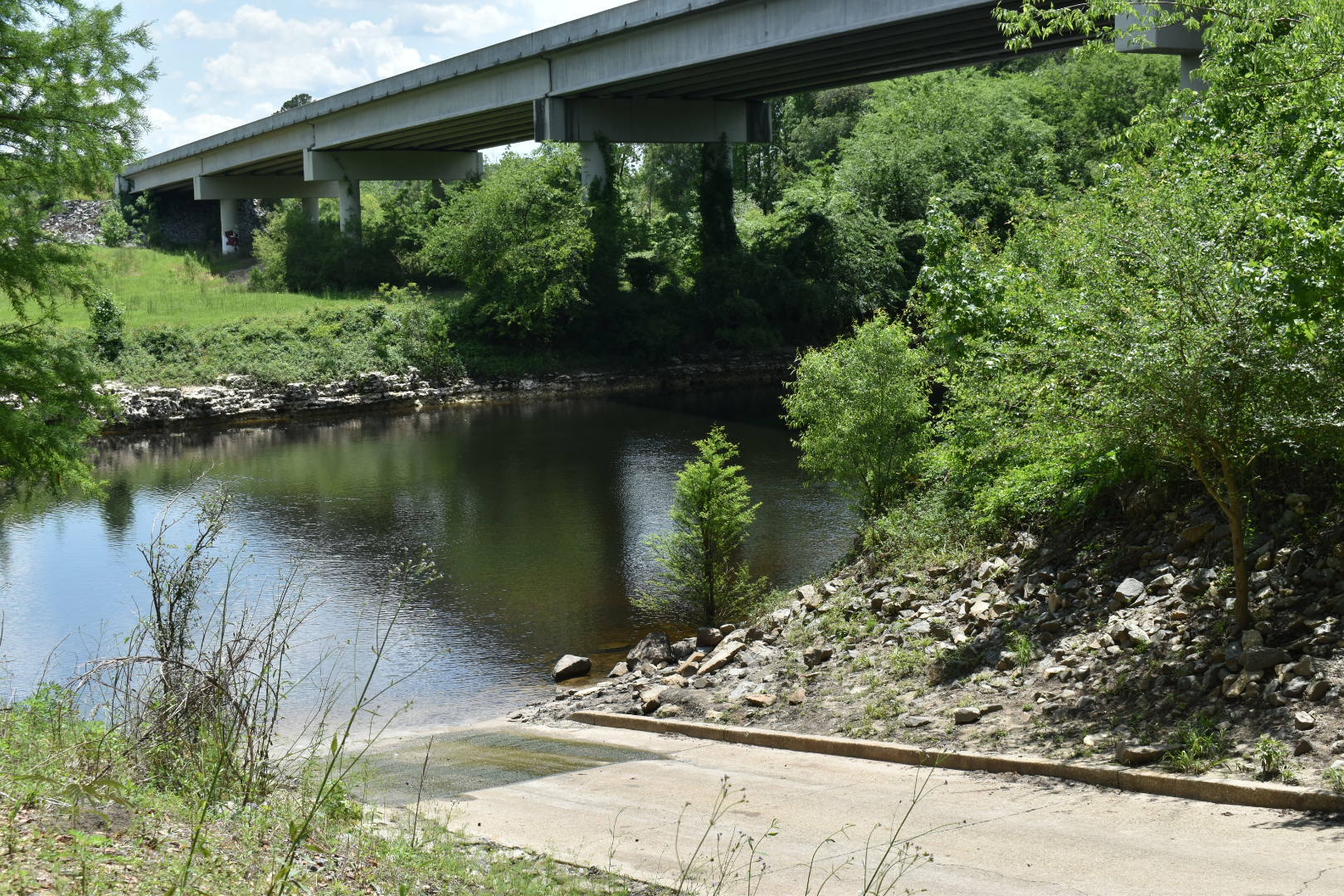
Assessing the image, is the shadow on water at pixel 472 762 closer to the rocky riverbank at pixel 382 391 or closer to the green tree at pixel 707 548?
the green tree at pixel 707 548

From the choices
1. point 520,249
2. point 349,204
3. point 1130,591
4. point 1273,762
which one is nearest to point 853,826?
point 1273,762

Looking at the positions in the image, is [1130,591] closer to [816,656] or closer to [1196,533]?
[1196,533]

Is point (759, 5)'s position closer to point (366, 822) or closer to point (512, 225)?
point (512, 225)

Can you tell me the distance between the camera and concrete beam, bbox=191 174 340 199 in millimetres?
74875

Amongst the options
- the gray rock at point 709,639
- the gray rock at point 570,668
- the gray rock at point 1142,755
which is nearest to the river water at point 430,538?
the gray rock at point 570,668

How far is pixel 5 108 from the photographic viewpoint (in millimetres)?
12516

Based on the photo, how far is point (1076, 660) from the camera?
10.5m

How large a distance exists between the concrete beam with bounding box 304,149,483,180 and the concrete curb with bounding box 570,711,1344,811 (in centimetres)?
5539

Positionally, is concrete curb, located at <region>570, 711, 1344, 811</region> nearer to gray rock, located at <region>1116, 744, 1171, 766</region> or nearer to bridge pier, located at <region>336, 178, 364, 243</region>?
gray rock, located at <region>1116, 744, 1171, 766</region>

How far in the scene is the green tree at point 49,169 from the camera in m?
12.6

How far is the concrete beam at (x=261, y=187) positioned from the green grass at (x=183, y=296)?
4.47 m

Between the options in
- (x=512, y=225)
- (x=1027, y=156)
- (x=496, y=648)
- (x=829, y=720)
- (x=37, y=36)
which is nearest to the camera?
(x=829, y=720)

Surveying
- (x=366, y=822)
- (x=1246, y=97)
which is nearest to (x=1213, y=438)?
(x=1246, y=97)

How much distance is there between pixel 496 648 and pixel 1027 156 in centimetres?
4427
